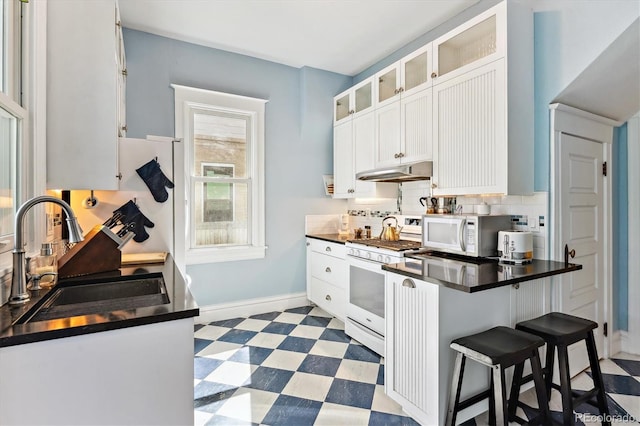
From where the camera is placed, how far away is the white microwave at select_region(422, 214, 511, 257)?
7.22 ft

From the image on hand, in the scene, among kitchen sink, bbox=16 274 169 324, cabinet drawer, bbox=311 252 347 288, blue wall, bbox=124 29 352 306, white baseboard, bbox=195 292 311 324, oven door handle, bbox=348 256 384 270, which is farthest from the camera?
white baseboard, bbox=195 292 311 324

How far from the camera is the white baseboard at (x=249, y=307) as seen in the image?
3398 millimetres

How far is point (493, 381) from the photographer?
6.09 feet

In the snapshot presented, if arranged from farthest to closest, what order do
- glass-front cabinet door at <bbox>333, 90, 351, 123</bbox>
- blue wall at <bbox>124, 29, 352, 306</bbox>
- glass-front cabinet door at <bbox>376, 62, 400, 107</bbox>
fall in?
1. glass-front cabinet door at <bbox>333, 90, 351, 123</bbox>
2. blue wall at <bbox>124, 29, 352, 306</bbox>
3. glass-front cabinet door at <bbox>376, 62, 400, 107</bbox>

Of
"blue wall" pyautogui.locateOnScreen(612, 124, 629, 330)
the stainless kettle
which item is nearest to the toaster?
the stainless kettle

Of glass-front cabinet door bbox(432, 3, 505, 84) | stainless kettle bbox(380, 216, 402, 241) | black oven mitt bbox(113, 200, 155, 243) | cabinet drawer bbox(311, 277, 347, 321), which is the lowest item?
cabinet drawer bbox(311, 277, 347, 321)

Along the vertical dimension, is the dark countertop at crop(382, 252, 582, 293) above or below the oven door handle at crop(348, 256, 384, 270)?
above

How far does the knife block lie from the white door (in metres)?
2.82

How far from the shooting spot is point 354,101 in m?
3.56

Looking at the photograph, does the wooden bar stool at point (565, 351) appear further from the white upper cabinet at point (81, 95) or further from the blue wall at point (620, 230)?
the white upper cabinet at point (81, 95)

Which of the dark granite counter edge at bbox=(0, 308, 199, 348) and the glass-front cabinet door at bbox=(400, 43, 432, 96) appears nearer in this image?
the dark granite counter edge at bbox=(0, 308, 199, 348)

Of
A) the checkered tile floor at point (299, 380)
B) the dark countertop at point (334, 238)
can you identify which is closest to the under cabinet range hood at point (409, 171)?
the dark countertop at point (334, 238)

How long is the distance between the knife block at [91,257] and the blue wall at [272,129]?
153 cm

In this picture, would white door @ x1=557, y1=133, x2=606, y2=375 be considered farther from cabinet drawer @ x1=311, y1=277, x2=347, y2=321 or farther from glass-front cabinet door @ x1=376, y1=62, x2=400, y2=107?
cabinet drawer @ x1=311, y1=277, x2=347, y2=321
